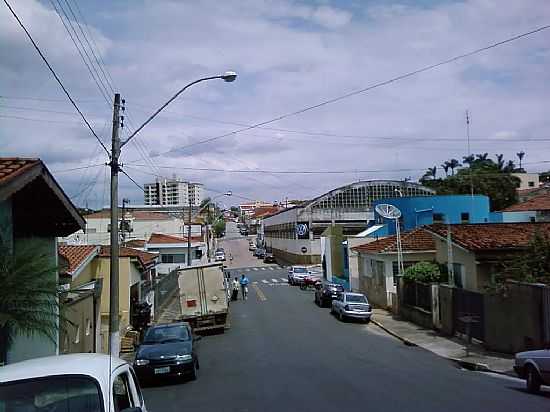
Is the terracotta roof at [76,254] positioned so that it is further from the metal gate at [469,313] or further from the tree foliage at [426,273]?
the tree foliage at [426,273]

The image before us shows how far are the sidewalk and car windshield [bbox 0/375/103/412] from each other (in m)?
15.8

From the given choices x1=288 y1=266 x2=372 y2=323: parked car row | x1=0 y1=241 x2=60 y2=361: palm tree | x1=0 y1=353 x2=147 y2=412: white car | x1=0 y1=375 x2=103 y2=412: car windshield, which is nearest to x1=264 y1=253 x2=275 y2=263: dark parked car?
x1=288 y1=266 x2=372 y2=323: parked car row

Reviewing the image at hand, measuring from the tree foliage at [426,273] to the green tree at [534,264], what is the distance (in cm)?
1022

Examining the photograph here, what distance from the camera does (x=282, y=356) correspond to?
23.0 m

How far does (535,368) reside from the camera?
1423 centimetres

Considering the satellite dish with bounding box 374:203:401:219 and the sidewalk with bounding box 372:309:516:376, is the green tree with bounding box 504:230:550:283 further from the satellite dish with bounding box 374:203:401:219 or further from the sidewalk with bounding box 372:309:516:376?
the satellite dish with bounding box 374:203:401:219

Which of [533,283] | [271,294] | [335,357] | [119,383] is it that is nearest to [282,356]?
[335,357]

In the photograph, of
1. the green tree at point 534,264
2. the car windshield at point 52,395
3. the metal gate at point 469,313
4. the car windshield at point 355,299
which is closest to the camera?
the car windshield at point 52,395

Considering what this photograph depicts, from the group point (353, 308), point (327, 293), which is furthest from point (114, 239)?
point (327, 293)

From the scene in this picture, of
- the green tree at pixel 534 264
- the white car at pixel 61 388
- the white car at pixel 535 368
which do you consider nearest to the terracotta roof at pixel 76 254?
the white car at pixel 535 368

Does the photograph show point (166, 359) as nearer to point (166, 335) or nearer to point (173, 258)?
point (166, 335)

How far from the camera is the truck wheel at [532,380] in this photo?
14.3 metres

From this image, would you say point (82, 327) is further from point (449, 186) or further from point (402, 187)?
point (449, 186)

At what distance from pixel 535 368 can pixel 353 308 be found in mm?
21147
